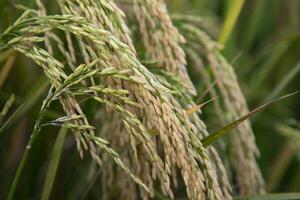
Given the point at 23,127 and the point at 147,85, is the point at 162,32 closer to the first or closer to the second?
the point at 147,85

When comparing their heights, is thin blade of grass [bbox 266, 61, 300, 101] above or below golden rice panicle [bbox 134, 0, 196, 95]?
below

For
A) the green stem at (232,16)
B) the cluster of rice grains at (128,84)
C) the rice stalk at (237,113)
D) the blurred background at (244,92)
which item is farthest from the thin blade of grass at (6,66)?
the green stem at (232,16)

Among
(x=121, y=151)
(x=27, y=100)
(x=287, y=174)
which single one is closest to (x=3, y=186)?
(x=27, y=100)

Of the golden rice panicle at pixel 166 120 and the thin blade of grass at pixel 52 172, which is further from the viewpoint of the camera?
the thin blade of grass at pixel 52 172

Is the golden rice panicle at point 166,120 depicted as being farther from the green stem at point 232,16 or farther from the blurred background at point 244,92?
the green stem at point 232,16

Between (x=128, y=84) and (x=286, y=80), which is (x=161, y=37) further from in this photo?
(x=286, y=80)

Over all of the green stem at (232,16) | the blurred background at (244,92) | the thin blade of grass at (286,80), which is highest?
the green stem at (232,16)

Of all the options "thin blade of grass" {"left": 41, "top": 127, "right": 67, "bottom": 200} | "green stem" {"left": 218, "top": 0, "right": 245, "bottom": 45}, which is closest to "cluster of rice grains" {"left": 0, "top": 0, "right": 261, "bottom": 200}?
"thin blade of grass" {"left": 41, "top": 127, "right": 67, "bottom": 200}

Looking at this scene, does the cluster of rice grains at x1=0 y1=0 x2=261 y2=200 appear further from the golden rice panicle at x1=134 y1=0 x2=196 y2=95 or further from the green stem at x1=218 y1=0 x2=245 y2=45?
the green stem at x1=218 y1=0 x2=245 y2=45
